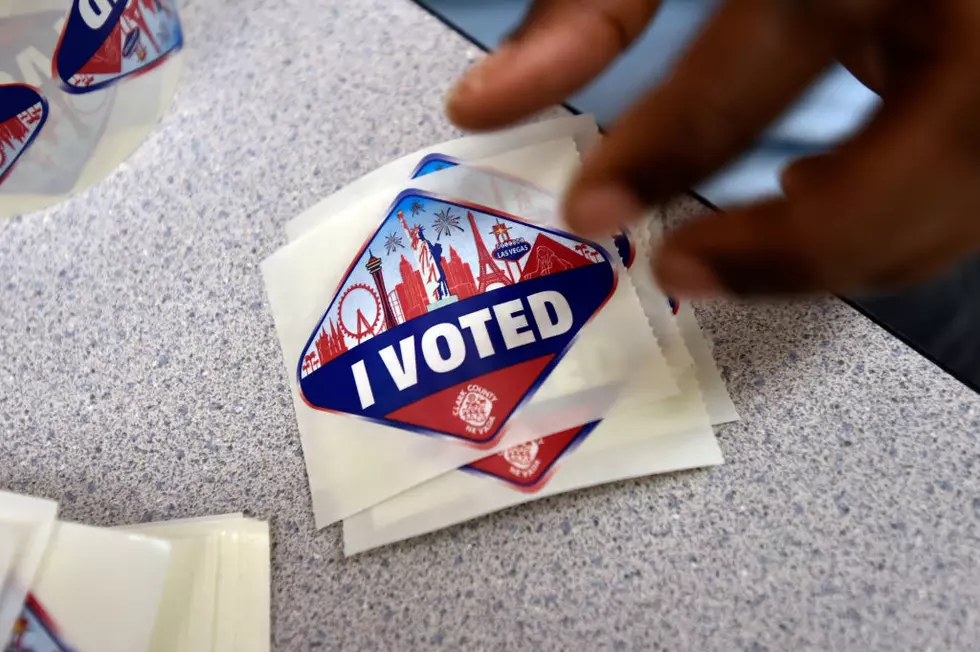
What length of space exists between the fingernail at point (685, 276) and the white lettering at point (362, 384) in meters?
0.22

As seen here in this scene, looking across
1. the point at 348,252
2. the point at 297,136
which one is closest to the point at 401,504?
the point at 348,252

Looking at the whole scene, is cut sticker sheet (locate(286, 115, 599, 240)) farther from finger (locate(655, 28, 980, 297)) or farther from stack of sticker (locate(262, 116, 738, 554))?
finger (locate(655, 28, 980, 297))

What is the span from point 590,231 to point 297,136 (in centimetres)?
33

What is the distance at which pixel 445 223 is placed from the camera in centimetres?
41

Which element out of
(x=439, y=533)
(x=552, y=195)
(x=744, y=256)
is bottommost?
(x=439, y=533)

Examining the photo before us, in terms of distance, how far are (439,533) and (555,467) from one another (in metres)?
0.07

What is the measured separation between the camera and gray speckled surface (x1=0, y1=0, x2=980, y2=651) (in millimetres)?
339

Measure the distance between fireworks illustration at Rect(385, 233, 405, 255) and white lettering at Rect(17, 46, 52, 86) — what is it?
0.22m

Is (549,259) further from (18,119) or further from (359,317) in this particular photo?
(18,119)

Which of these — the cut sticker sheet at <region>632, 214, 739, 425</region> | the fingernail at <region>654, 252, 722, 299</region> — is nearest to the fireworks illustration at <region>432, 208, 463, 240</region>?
the cut sticker sheet at <region>632, 214, 739, 425</region>

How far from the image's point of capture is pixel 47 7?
37 centimetres

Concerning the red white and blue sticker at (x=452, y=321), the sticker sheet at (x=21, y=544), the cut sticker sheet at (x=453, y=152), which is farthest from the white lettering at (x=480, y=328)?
the sticker sheet at (x=21, y=544)

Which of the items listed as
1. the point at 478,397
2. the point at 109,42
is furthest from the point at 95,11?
the point at 478,397

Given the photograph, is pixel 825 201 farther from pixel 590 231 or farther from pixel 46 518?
pixel 46 518
